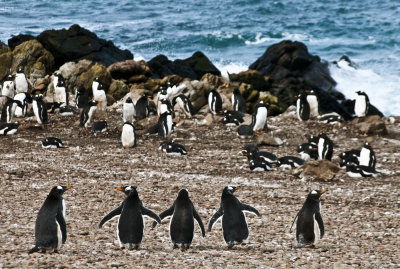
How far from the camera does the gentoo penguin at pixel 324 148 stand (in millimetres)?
13398

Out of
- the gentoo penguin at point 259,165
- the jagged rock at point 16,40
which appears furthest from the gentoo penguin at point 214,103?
the jagged rock at point 16,40

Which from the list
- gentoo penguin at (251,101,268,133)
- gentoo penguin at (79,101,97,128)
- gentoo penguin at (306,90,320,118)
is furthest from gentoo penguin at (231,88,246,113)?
gentoo penguin at (79,101,97,128)

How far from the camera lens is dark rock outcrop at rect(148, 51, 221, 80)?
2519 centimetres

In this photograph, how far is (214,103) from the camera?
732 inches

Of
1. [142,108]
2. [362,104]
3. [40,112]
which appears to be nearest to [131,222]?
[40,112]

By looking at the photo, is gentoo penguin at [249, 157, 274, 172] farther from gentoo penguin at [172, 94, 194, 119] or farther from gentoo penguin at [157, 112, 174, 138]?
gentoo penguin at [172, 94, 194, 119]

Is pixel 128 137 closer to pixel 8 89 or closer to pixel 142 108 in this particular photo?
pixel 142 108

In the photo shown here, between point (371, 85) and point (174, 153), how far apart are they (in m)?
22.5

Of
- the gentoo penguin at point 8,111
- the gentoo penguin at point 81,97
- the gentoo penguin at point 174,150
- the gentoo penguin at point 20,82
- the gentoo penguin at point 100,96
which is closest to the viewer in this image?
the gentoo penguin at point 174,150

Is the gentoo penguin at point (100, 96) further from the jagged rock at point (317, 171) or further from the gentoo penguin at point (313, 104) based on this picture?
the jagged rock at point (317, 171)

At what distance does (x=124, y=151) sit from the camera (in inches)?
548

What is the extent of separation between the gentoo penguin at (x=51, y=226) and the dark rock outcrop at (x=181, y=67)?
58.1 feet

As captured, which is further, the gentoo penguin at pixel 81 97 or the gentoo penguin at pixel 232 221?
the gentoo penguin at pixel 81 97

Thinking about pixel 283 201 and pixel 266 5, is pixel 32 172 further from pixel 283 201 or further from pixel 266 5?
pixel 266 5
